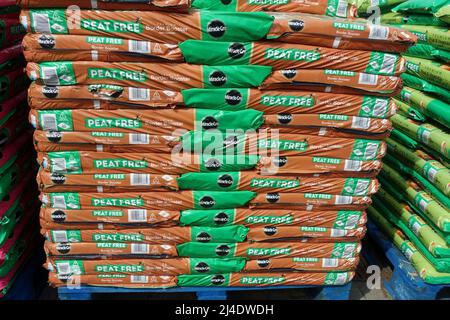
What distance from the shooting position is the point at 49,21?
2.28m

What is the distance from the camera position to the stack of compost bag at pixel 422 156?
10.0 ft

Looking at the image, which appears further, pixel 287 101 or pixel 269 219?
pixel 269 219

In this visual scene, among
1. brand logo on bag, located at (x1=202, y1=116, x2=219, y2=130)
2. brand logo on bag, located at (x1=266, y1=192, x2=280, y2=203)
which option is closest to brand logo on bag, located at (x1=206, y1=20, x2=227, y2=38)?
brand logo on bag, located at (x1=202, y1=116, x2=219, y2=130)

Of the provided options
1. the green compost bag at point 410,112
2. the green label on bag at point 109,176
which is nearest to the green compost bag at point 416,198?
the green compost bag at point 410,112

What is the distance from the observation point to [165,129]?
100 inches

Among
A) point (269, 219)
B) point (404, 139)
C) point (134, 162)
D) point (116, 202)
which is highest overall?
point (134, 162)

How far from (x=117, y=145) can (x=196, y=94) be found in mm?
644

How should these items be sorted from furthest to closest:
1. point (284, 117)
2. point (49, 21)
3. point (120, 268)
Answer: point (120, 268), point (284, 117), point (49, 21)

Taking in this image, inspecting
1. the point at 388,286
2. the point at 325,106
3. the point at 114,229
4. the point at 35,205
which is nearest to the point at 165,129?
the point at 114,229

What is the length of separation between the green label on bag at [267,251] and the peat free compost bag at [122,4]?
70.9 inches

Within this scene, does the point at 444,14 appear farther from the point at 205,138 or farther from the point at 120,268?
the point at 120,268

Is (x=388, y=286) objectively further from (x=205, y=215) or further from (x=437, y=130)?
(x=205, y=215)

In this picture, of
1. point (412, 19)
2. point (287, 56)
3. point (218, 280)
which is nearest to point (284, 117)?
point (287, 56)

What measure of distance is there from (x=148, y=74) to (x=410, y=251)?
8.79 feet
